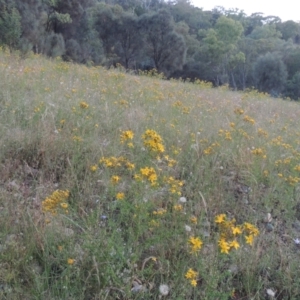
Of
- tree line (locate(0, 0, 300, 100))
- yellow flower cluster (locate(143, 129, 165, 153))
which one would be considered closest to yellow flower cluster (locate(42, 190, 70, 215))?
yellow flower cluster (locate(143, 129, 165, 153))

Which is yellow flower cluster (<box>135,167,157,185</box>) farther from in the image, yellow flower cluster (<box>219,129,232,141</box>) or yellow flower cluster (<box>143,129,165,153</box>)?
yellow flower cluster (<box>219,129,232,141</box>)

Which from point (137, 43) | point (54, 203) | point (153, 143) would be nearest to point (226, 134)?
point (153, 143)

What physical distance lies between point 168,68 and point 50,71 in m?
17.9

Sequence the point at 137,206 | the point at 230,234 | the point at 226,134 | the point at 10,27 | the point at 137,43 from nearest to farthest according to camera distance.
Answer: the point at 230,234 → the point at 137,206 → the point at 226,134 → the point at 10,27 → the point at 137,43

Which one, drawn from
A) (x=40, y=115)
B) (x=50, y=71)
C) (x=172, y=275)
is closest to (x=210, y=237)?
(x=172, y=275)

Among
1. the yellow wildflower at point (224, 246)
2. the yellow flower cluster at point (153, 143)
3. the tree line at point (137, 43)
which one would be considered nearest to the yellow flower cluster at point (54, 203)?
the yellow flower cluster at point (153, 143)

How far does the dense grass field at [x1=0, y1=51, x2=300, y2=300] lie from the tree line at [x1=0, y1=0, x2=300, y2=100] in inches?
237

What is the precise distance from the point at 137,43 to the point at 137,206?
69.2 feet

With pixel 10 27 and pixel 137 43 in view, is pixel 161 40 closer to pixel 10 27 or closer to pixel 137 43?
pixel 137 43

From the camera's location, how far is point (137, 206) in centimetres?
173

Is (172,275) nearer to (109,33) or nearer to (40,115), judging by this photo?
(40,115)

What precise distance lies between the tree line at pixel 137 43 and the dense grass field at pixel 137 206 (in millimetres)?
6022

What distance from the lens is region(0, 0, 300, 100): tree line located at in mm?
14422

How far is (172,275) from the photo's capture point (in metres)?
1.70
